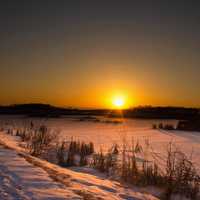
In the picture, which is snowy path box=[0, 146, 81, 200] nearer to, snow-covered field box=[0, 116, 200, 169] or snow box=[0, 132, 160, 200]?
snow box=[0, 132, 160, 200]

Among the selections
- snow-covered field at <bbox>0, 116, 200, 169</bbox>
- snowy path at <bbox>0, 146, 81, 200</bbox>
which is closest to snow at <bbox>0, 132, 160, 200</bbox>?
snowy path at <bbox>0, 146, 81, 200</bbox>

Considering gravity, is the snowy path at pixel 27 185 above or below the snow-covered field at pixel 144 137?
above

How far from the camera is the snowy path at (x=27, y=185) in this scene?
3207 mm

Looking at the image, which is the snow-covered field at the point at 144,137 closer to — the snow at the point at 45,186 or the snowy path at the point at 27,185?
the snow at the point at 45,186

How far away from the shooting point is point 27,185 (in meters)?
3.56

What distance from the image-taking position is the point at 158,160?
8148 millimetres

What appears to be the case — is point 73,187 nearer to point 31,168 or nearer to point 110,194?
point 110,194

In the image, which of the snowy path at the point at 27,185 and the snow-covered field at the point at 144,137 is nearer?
the snowy path at the point at 27,185

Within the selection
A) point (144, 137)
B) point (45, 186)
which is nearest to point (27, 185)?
point (45, 186)

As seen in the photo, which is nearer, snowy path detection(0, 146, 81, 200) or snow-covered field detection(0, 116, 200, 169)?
snowy path detection(0, 146, 81, 200)

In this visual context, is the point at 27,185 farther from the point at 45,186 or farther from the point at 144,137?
the point at 144,137

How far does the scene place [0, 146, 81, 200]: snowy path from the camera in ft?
10.5

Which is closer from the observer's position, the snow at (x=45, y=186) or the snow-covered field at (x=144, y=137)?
the snow at (x=45, y=186)

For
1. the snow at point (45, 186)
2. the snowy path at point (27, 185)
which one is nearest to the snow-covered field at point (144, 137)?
the snow at point (45, 186)
